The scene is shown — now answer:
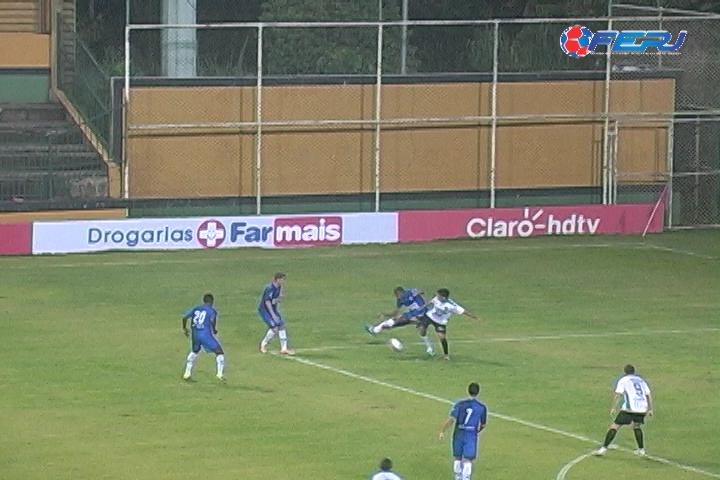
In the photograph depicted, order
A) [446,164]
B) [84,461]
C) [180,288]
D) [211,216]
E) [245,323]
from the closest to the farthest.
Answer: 1. [84,461]
2. [245,323]
3. [180,288]
4. [211,216]
5. [446,164]

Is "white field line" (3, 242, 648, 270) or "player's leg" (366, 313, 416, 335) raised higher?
"white field line" (3, 242, 648, 270)

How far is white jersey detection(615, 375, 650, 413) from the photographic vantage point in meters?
25.2

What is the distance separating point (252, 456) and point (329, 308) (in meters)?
12.9

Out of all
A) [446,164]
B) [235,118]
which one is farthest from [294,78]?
[446,164]

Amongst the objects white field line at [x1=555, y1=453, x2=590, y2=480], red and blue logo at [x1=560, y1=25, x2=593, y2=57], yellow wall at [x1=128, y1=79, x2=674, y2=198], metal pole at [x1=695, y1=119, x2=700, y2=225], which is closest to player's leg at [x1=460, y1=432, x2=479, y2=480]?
white field line at [x1=555, y1=453, x2=590, y2=480]

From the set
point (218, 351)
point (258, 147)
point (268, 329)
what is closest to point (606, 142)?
point (258, 147)

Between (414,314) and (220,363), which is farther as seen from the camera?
(414,314)

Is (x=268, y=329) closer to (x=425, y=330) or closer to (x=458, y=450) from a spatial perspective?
(x=425, y=330)

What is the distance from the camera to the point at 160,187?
4731 cm

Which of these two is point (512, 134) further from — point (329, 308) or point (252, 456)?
point (252, 456)

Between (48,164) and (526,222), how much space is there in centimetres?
1269

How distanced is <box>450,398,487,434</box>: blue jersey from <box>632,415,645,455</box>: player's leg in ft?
10.7

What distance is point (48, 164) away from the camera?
4653 centimetres

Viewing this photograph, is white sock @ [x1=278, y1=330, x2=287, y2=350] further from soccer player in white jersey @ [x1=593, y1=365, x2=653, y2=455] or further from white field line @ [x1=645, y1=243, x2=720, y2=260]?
white field line @ [x1=645, y1=243, x2=720, y2=260]
